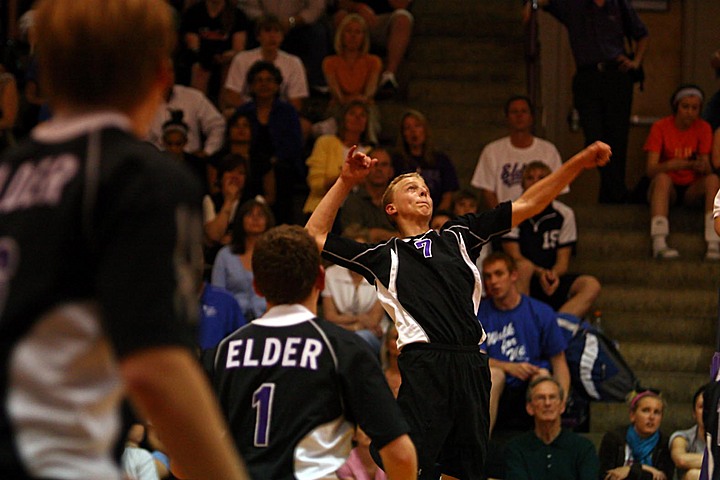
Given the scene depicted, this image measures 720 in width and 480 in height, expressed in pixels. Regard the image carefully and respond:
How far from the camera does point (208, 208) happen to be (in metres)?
9.37

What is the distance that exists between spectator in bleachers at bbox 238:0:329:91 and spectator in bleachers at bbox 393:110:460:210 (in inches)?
75.8

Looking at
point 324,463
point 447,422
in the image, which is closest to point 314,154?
point 447,422

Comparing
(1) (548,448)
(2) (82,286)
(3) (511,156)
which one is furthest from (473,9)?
(2) (82,286)

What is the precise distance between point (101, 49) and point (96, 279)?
14.9 inches

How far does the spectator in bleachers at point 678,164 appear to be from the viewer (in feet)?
33.7

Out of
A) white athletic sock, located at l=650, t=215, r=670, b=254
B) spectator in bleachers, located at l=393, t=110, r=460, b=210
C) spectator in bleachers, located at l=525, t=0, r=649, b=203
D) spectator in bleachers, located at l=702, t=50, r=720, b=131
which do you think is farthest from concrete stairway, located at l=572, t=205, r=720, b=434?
spectator in bleachers, located at l=393, t=110, r=460, b=210

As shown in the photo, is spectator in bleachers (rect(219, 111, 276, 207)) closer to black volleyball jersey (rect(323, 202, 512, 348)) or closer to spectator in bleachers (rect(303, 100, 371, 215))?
spectator in bleachers (rect(303, 100, 371, 215))

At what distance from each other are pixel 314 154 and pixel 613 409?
320 centimetres

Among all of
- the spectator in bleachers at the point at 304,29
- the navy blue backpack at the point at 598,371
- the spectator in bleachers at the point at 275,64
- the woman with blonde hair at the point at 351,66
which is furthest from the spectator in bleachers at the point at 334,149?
the navy blue backpack at the point at 598,371

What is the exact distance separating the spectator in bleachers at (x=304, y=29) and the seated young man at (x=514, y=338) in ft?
12.6

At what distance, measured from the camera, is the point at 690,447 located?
25.1 feet

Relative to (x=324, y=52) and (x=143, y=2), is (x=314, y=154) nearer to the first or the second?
(x=324, y=52)

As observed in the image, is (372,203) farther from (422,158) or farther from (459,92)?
(459,92)

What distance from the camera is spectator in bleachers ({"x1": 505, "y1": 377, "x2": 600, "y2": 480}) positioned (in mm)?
7508
